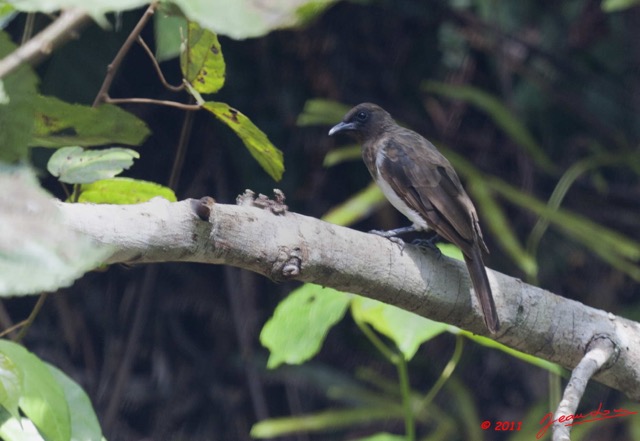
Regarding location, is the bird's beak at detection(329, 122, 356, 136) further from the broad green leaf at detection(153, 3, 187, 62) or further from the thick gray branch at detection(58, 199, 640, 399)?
the broad green leaf at detection(153, 3, 187, 62)

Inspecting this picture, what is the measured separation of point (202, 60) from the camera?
2039 millimetres

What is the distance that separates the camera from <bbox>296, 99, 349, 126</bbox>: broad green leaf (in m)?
3.96

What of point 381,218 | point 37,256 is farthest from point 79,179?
point 381,218

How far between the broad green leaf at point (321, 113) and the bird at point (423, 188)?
17 centimetres

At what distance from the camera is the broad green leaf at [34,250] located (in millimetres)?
897

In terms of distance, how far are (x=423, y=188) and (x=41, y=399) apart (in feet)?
6.28

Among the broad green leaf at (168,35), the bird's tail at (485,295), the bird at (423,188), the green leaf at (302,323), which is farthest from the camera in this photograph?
the bird at (423,188)

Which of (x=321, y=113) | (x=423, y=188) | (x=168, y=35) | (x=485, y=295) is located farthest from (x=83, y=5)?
(x=321, y=113)

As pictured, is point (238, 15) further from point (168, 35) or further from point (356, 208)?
point (356, 208)

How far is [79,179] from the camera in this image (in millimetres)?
1831

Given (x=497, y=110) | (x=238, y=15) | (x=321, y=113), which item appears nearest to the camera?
(x=238, y=15)

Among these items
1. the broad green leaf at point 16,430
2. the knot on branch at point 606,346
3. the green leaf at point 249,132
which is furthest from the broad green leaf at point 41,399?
the knot on branch at point 606,346

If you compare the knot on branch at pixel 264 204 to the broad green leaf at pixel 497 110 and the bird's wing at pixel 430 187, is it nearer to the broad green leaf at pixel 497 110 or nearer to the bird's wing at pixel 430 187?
the bird's wing at pixel 430 187

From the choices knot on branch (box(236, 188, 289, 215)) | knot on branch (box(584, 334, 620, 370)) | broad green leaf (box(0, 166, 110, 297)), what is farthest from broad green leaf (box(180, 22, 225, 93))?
knot on branch (box(584, 334, 620, 370))
